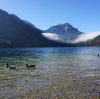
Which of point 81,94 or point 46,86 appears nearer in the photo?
point 81,94

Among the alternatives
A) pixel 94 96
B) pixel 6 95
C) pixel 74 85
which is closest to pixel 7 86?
pixel 6 95

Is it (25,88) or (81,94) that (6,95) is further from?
(81,94)

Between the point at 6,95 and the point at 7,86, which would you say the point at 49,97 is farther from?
the point at 7,86

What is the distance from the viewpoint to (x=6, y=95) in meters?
19.6

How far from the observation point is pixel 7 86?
23562 mm

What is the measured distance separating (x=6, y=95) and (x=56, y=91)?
5350 mm

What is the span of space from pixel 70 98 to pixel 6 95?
256 inches

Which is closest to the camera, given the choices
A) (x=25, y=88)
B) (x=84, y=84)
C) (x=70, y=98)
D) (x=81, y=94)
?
(x=70, y=98)

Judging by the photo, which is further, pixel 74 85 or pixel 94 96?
pixel 74 85

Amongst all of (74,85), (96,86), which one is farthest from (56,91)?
(96,86)

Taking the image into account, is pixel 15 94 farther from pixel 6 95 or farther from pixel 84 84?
pixel 84 84

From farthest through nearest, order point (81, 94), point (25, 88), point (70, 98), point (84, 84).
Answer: point (84, 84) < point (25, 88) < point (81, 94) < point (70, 98)

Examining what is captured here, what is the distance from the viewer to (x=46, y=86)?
76.8ft

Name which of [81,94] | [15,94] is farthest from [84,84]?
[15,94]
